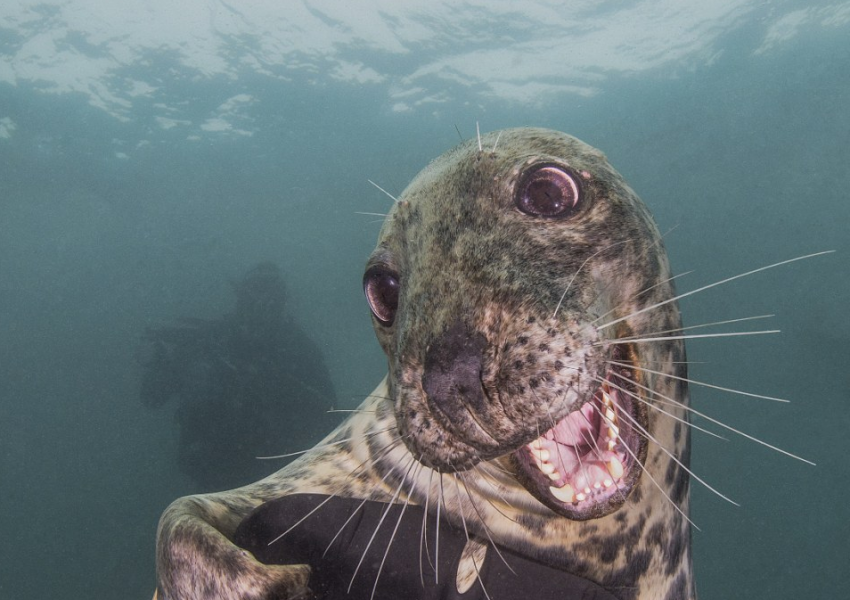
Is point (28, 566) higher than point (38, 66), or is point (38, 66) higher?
point (38, 66)

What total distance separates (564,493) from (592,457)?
0.53ft

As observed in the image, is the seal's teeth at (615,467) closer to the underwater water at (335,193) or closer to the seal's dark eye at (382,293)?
the seal's dark eye at (382,293)

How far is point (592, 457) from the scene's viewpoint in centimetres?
172

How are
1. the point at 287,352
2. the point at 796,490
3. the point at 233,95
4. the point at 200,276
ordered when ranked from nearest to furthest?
the point at 287,352 < the point at 233,95 < the point at 796,490 < the point at 200,276

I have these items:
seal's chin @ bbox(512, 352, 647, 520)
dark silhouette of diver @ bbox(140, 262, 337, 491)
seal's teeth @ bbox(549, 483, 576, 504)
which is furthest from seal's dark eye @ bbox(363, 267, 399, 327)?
dark silhouette of diver @ bbox(140, 262, 337, 491)

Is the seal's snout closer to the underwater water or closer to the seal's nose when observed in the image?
the seal's nose

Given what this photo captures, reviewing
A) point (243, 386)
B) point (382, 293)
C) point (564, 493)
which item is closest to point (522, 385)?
point (564, 493)

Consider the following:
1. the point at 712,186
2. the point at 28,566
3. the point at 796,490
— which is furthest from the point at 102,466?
the point at 712,186

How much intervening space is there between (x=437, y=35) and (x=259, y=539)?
2523 centimetres

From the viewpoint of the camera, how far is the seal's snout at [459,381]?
1.29 metres

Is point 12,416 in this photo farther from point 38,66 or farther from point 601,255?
point 601,255

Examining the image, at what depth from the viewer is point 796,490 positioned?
32.0m

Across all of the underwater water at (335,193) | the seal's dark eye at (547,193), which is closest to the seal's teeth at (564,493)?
the seal's dark eye at (547,193)

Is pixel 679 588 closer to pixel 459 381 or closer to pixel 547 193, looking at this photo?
pixel 459 381
